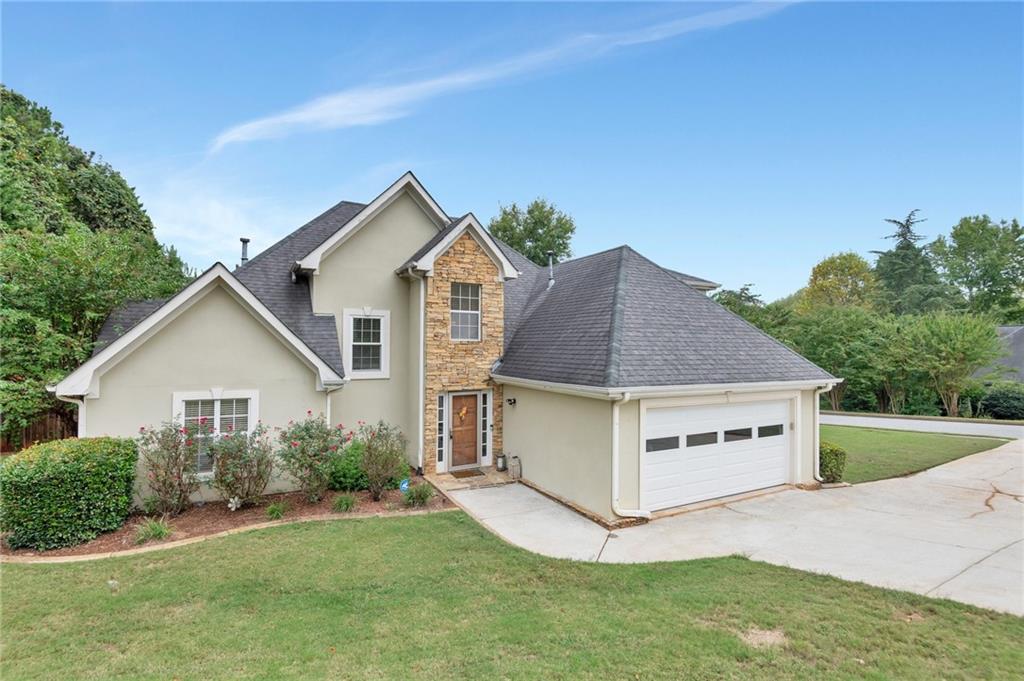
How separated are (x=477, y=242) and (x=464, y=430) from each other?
18.5 ft

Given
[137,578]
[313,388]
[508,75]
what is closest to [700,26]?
[508,75]

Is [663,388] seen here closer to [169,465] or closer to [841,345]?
[169,465]

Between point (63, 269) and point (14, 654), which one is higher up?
point (63, 269)

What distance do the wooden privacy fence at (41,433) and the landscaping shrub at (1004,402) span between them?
1602 inches

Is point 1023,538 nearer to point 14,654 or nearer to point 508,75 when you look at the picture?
point 14,654

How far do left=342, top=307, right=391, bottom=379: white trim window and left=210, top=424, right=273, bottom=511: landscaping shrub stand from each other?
3751 millimetres

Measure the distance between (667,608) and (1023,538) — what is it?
300 inches

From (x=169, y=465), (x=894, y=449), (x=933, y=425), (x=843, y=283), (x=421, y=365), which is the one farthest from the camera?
(x=843, y=283)

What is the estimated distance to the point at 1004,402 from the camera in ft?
80.0

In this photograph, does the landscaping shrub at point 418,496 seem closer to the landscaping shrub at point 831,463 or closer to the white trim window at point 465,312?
the white trim window at point 465,312

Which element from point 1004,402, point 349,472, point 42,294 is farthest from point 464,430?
point 1004,402

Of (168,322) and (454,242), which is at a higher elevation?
(454,242)

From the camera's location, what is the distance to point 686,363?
1027 centimetres

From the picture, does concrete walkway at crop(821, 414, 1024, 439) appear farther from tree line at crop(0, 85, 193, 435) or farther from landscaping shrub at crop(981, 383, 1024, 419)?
tree line at crop(0, 85, 193, 435)
